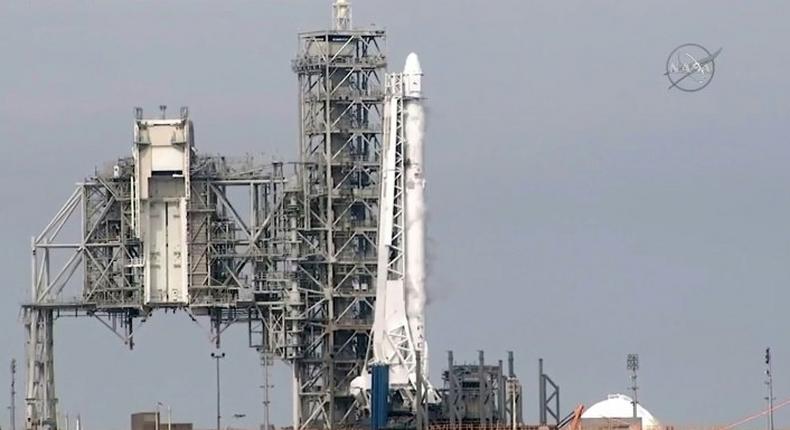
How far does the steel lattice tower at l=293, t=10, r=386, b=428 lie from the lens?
153875mm

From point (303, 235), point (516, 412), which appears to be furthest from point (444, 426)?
point (303, 235)

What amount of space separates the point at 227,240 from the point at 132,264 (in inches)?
221

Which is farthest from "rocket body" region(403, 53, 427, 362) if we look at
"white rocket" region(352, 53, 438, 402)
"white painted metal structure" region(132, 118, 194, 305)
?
"white painted metal structure" region(132, 118, 194, 305)

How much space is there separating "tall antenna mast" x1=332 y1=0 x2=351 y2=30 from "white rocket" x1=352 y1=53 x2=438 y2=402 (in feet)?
33.7

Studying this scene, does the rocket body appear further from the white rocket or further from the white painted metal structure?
the white painted metal structure

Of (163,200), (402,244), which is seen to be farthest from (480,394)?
(163,200)

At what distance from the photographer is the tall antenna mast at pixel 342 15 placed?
15841cm

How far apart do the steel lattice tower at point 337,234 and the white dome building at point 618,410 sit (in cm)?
1629

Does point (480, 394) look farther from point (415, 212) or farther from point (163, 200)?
point (163, 200)

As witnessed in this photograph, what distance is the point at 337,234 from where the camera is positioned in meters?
155

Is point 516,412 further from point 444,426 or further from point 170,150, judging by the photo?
point 170,150

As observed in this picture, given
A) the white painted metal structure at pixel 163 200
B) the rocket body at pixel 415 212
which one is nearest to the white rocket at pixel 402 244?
the rocket body at pixel 415 212

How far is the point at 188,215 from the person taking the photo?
155 meters

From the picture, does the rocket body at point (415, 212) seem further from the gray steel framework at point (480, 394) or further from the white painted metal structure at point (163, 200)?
the white painted metal structure at point (163, 200)
